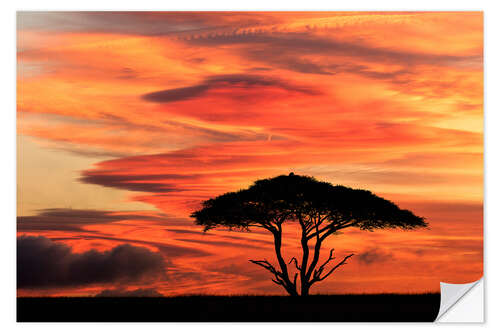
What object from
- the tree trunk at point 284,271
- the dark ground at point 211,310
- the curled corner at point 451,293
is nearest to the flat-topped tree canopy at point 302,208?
the tree trunk at point 284,271

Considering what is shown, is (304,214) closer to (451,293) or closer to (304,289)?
(304,289)

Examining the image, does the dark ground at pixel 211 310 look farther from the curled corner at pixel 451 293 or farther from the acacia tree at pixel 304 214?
the acacia tree at pixel 304 214

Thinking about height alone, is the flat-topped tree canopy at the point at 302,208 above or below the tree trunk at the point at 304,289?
above

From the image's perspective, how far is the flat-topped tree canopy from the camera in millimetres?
10000

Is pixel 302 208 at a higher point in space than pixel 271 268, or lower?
higher

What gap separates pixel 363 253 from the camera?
32.8 ft

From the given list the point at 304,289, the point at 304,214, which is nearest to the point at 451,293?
the point at 304,289

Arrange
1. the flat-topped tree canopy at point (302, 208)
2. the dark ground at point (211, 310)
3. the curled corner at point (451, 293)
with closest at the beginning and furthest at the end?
the dark ground at point (211, 310) → the curled corner at point (451, 293) → the flat-topped tree canopy at point (302, 208)

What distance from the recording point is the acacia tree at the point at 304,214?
1001 centimetres

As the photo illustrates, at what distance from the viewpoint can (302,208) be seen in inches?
412

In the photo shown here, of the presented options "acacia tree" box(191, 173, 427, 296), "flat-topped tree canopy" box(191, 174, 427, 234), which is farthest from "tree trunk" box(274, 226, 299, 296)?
"flat-topped tree canopy" box(191, 174, 427, 234)

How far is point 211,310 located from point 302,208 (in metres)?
2.36

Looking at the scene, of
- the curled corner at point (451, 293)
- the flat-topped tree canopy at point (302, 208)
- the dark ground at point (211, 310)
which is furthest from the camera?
the flat-topped tree canopy at point (302, 208)

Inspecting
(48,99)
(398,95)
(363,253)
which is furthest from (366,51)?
(48,99)
